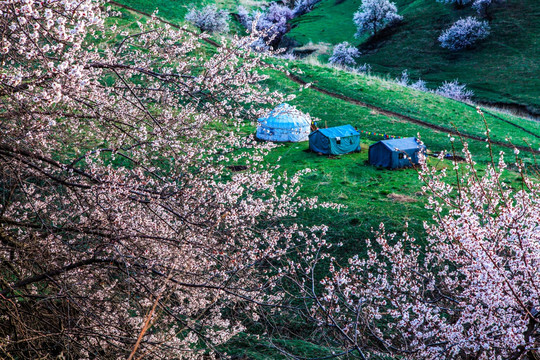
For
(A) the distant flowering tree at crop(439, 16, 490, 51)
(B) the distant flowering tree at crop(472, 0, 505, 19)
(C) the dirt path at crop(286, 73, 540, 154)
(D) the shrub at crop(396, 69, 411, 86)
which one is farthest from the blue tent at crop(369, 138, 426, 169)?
(B) the distant flowering tree at crop(472, 0, 505, 19)

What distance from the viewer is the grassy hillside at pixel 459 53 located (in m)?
39.0

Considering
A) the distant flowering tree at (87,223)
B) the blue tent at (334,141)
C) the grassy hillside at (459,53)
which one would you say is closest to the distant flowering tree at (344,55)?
the grassy hillside at (459,53)

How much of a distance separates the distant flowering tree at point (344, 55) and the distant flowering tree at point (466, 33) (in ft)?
33.9

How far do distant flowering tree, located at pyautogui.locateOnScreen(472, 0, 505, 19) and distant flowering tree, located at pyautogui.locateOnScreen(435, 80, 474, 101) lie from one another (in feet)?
46.9

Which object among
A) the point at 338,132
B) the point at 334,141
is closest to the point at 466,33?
the point at 338,132

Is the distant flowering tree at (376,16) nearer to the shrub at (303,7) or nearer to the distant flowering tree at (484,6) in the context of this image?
the distant flowering tree at (484,6)

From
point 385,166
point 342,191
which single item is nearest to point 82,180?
point 342,191

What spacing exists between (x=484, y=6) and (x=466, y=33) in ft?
21.6

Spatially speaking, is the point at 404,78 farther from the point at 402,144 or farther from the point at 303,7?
the point at 303,7

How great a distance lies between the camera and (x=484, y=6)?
49.6 m

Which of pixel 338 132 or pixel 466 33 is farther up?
pixel 466 33

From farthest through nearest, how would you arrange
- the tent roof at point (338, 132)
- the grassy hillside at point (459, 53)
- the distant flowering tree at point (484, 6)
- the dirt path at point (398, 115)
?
the distant flowering tree at point (484, 6), the grassy hillside at point (459, 53), the dirt path at point (398, 115), the tent roof at point (338, 132)

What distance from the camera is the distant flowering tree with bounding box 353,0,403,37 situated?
5388cm

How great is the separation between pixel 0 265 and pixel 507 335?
5.65 metres
